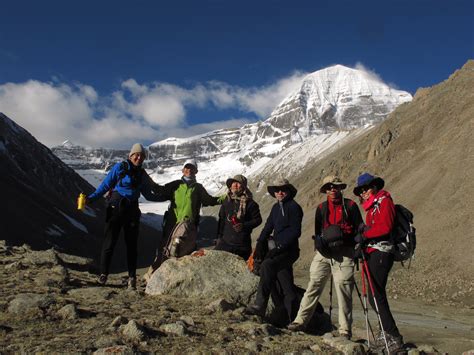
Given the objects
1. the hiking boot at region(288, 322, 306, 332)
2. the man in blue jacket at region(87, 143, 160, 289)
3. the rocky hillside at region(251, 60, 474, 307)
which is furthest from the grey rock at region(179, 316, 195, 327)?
the rocky hillside at region(251, 60, 474, 307)

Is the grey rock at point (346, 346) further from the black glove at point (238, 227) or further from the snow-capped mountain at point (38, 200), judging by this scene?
the snow-capped mountain at point (38, 200)

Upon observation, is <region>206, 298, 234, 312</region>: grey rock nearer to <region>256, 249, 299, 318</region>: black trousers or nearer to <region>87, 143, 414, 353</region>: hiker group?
<region>87, 143, 414, 353</region>: hiker group

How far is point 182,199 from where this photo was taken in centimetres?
973

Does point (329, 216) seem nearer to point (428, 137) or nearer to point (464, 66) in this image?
point (428, 137)

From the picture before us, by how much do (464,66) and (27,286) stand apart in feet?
268

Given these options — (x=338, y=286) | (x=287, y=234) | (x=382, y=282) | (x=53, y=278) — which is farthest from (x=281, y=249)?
(x=53, y=278)

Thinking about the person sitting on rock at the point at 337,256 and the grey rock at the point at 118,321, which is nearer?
the grey rock at the point at 118,321

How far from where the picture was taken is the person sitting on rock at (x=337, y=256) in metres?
7.48

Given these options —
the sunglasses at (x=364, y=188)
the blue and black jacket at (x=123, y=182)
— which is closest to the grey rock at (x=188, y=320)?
the blue and black jacket at (x=123, y=182)

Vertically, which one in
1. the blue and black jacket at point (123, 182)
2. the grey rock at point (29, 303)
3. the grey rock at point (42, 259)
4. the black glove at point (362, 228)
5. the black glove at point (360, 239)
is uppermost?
the blue and black jacket at point (123, 182)

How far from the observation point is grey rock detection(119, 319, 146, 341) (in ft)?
17.9

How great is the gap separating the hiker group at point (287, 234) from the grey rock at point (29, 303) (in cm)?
259

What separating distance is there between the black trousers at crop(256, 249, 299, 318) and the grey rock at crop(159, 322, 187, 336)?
210 centimetres

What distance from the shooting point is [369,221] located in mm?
7184
